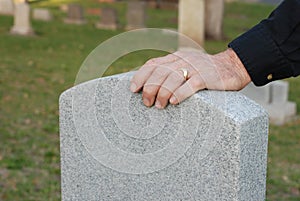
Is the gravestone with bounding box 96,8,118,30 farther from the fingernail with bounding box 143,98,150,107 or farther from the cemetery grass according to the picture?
the fingernail with bounding box 143,98,150,107

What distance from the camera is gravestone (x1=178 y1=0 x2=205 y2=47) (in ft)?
42.3

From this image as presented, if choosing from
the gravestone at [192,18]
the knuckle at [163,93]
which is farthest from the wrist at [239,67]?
the gravestone at [192,18]

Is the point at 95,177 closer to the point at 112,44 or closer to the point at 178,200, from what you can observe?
the point at 178,200

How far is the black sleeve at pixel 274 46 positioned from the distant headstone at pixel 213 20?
47.3 ft

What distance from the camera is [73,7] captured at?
17.5m

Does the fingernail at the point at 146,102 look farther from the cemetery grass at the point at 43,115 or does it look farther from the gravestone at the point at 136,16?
the gravestone at the point at 136,16

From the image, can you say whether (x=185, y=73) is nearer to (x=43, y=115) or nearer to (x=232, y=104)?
(x=232, y=104)

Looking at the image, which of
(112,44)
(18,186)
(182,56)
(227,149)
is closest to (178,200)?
(227,149)

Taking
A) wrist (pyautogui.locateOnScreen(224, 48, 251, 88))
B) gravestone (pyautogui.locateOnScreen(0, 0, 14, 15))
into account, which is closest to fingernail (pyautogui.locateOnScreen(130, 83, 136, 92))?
wrist (pyautogui.locateOnScreen(224, 48, 251, 88))

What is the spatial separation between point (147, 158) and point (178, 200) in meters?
0.18

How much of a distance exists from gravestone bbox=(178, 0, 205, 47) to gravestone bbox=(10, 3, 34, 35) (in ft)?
12.3

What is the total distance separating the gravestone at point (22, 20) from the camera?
1391 cm

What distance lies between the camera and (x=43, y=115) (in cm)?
706

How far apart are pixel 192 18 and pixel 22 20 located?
4.21 meters
